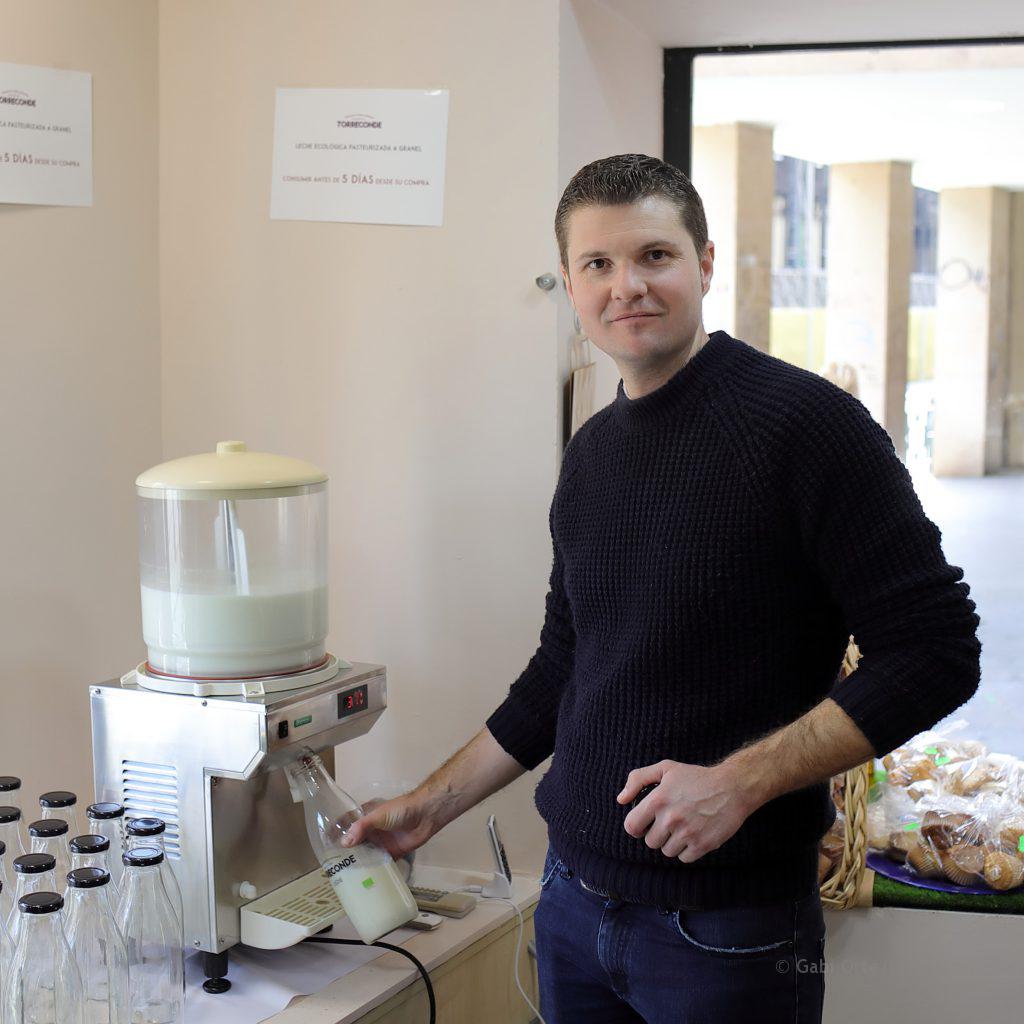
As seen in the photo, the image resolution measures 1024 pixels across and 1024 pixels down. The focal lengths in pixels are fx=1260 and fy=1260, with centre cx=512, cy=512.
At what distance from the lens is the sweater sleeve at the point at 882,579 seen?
46.7 inches

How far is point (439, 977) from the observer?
1.84 metres

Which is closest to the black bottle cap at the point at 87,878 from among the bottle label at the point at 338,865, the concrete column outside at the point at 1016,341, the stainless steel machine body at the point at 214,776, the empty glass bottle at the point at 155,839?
the empty glass bottle at the point at 155,839

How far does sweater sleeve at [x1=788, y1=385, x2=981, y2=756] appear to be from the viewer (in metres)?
1.19

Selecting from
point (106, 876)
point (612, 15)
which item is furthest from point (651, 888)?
point (612, 15)

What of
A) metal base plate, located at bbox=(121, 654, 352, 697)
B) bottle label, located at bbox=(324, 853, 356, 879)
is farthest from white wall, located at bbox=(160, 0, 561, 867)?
bottle label, located at bbox=(324, 853, 356, 879)

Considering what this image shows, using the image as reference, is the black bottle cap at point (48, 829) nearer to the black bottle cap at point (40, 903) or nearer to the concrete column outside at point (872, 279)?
the black bottle cap at point (40, 903)

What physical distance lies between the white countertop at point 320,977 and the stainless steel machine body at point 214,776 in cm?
8

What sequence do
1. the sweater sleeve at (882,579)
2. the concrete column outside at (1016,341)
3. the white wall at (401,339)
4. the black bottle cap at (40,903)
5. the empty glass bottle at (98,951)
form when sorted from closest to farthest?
the sweater sleeve at (882,579)
the black bottle cap at (40,903)
the empty glass bottle at (98,951)
the white wall at (401,339)
the concrete column outside at (1016,341)

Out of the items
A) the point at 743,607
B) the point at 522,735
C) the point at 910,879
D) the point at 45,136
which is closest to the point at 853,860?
the point at 910,879

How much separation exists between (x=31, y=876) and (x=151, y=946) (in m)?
0.23

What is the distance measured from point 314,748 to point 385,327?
0.78 metres

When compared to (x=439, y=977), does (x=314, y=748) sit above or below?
above

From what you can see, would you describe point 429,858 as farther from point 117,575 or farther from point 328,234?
point 328,234

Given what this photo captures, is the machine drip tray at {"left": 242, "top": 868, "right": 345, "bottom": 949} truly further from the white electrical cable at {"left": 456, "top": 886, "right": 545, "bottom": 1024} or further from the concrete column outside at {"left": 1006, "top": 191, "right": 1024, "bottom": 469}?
the concrete column outside at {"left": 1006, "top": 191, "right": 1024, "bottom": 469}
